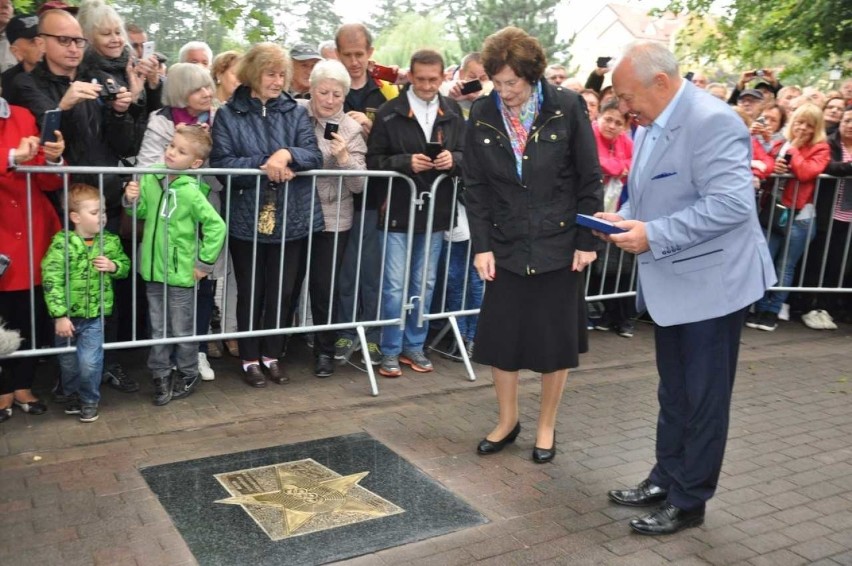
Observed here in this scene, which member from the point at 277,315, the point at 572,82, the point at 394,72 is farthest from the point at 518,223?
the point at 572,82

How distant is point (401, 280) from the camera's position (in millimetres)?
6273

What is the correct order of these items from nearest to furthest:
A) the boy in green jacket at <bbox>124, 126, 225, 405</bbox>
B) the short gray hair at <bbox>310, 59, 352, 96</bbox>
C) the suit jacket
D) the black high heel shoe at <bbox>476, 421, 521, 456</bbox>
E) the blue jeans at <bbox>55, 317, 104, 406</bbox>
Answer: the suit jacket
the black high heel shoe at <bbox>476, 421, 521, 456</bbox>
the blue jeans at <bbox>55, 317, 104, 406</bbox>
the boy in green jacket at <bbox>124, 126, 225, 405</bbox>
the short gray hair at <bbox>310, 59, 352, 96</bbox>

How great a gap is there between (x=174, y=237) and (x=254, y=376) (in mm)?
1146

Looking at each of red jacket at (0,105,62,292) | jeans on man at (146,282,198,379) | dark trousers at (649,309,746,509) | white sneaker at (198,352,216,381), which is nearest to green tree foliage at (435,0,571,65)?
white sneaker at (198,352,216,381)

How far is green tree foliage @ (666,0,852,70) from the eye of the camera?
1045 centimetres

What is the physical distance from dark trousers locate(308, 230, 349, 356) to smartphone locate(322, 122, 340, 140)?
679mm

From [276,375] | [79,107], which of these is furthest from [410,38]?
[79,107]

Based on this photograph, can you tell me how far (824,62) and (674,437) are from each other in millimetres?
9089

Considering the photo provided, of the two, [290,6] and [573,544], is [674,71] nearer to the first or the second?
[573,544]

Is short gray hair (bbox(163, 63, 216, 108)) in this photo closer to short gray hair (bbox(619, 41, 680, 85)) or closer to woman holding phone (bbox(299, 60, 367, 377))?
woman holding phone (bbox(299, 60, 367, 377))

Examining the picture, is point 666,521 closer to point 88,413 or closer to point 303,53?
point 88,413

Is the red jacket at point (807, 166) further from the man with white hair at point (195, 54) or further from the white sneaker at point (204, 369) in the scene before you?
the white sneaker at point (204, 369)

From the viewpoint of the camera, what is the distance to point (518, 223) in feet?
15.0

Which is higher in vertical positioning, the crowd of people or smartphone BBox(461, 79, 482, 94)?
smartphone BBox(461, 79, 482, 94)
